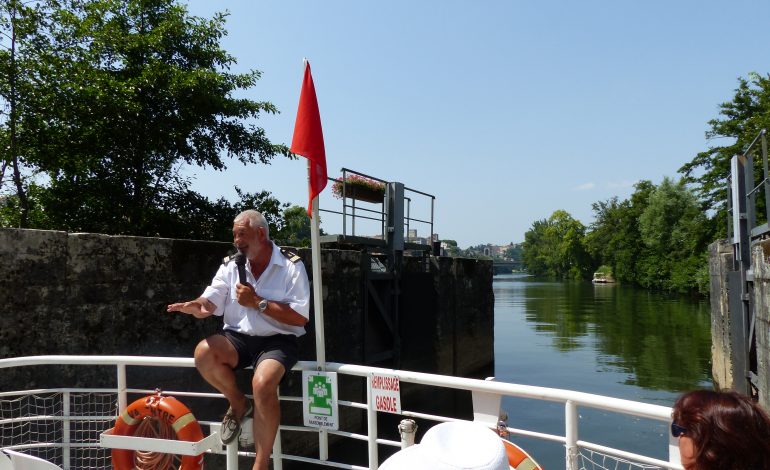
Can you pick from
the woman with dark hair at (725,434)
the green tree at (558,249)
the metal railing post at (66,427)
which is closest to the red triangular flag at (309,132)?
the metal railing post at (66,427)

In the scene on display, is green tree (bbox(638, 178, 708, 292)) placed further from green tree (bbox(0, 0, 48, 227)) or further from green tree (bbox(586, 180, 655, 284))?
green tree (bbox(0, 0, 48, 227))

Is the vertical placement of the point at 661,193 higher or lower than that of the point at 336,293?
higher

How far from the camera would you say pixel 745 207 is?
832cm

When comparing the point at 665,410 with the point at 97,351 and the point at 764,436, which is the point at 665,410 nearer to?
the point at 764,436

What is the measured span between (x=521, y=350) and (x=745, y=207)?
39.1 feet

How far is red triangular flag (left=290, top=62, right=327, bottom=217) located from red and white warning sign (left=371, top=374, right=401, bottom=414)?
1047 mm

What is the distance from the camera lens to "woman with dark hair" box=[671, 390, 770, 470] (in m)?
1.24

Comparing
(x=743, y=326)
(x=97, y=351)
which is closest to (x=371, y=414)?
(x=97, y=351)

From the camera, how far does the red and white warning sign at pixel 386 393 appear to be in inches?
108

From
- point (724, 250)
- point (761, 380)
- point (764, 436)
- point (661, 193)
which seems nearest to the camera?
point (764, 436)

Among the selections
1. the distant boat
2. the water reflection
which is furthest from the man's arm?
the distant boat

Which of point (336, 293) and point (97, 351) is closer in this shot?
point (97, 351)

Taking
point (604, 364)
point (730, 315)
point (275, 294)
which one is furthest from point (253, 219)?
point (604, 364)

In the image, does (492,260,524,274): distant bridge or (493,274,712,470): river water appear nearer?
(493,274,712,470): river water
